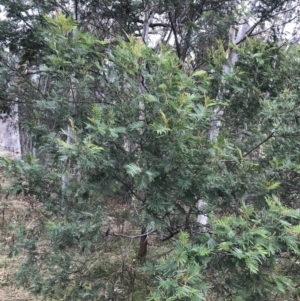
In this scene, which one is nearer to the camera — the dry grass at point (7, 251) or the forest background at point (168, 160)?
the forest background at point (168, 160)

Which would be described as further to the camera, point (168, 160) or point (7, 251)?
point (7, 251)

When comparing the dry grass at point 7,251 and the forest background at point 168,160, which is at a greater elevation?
the forest background at point 168,160

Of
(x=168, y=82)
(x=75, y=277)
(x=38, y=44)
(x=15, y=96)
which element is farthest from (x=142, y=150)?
(x=15, y=96)

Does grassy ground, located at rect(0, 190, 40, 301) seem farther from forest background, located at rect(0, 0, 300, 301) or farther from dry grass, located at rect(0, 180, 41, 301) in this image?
forest background, located at rect(0, 0, 300, 301)

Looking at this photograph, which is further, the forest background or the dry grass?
the dry grass

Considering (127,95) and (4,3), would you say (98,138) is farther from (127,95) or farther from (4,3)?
(4,3)

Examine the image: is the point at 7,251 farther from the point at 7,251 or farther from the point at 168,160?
the point at 168,160

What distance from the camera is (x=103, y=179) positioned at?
6.70ft

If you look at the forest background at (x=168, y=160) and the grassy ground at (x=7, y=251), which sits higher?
the forest background at (x=168, y=160)

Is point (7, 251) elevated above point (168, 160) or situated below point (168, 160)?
below

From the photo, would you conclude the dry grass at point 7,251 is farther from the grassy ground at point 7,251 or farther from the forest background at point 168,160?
the forest background at point 168,160

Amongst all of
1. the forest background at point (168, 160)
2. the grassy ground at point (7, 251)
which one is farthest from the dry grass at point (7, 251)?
the forest background at point (168, 160)

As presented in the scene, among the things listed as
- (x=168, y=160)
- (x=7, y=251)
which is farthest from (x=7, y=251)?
(x=168, y=160)

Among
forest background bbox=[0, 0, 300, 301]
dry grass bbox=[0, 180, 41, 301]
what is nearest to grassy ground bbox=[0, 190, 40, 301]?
dry grass bbox=[0, 180, 41, 301]
